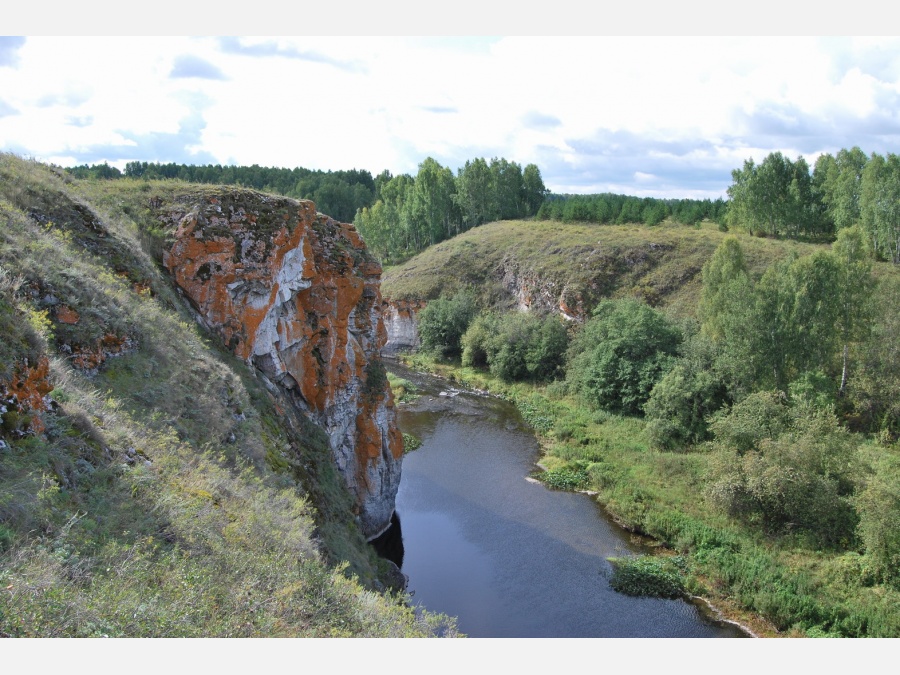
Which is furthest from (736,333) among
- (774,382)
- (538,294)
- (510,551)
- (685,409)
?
(538,294)

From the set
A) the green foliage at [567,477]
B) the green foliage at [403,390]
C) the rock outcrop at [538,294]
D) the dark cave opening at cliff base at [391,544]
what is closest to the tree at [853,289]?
the green foliage at [567,477]

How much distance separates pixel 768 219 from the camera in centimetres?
5862

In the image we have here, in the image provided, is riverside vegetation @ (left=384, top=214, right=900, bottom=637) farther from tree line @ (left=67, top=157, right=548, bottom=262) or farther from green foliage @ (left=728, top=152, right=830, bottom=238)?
tree line @ (left=67, top=157, right=548, bottom=262)

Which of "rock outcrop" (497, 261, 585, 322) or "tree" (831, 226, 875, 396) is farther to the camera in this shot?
"rock outcrop" (497, 261, 585, 322)

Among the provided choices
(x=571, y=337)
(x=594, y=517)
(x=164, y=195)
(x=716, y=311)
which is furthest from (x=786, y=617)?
(x=571, y=337)

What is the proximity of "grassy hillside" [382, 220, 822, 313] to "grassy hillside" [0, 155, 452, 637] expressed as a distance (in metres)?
42.2

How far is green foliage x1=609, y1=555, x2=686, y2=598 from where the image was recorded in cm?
2164

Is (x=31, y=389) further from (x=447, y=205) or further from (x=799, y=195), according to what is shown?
(x=447, y=205)

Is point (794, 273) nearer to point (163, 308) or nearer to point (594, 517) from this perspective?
point (594, 517)

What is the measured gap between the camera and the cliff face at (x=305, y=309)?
19.3 m

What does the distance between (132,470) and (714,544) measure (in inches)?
868

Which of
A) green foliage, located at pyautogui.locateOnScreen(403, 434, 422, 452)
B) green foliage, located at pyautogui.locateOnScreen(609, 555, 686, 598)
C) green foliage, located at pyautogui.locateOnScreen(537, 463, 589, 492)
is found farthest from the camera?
green foliage, located at pyautogui.locateOnScreen(403, 434, 422, 452)

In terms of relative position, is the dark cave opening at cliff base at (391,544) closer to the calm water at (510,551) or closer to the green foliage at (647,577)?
the calm water at (510,551)

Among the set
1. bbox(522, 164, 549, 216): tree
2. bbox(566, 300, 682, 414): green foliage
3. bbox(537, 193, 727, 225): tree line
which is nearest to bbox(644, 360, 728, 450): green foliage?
bbox(566, 300, 682, 414): green foliage
